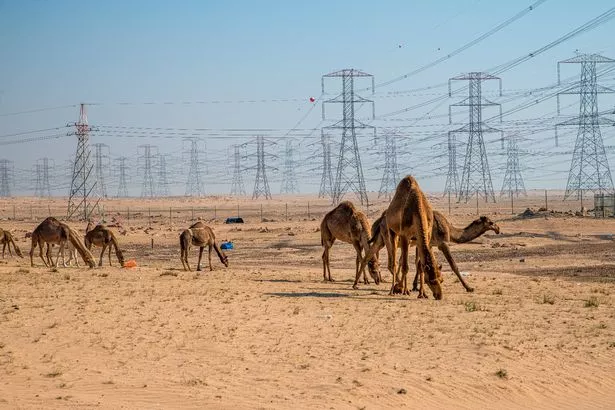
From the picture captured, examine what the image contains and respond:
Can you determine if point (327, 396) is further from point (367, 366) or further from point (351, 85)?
point (351, 85)

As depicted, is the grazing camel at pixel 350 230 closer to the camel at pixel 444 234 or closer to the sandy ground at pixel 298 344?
the camel at pixel 444 234

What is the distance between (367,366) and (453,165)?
11041cm

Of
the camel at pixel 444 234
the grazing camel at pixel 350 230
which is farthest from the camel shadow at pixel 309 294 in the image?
the grazing camel at pixel 350 230

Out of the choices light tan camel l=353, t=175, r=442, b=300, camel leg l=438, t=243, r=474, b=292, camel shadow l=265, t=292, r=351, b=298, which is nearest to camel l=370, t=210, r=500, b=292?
camel leg l=438, t=243, r=474, b=292

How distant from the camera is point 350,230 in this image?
77.7 feet

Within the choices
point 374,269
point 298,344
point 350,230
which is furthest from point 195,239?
point 298,344

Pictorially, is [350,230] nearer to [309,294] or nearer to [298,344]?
[309,294]

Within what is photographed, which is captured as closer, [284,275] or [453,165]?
[284,275]

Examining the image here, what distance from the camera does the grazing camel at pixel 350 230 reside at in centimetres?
2330

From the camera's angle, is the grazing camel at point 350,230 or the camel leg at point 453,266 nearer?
the camel leg at point 453,266

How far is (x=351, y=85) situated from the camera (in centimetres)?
6938

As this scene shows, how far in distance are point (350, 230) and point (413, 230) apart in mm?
4052

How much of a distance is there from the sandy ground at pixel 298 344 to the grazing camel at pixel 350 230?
975 millimetres

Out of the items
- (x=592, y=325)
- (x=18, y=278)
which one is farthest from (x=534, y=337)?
(x=18, y=278)
